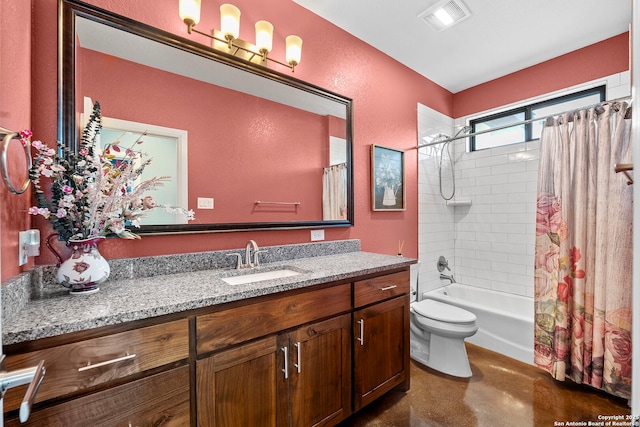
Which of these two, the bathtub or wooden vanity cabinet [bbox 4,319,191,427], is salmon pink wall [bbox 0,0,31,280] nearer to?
wooden vanity cabinet [bbox 4,319,191,427]

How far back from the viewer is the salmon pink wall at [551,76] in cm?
234

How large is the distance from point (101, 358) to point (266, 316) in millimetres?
571

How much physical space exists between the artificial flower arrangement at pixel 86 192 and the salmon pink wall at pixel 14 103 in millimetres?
55

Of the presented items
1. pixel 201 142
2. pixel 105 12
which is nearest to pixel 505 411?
pixel 201 142

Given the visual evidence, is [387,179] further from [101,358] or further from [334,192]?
[101,358]

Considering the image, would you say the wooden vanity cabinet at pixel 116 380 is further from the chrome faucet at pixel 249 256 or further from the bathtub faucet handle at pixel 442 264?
the bathtub faucet handle at pixel 442 264

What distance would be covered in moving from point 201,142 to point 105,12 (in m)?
0.69

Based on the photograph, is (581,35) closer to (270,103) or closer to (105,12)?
(270,103)

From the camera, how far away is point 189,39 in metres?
1.58

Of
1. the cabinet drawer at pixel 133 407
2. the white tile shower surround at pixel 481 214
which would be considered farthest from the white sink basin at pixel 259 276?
the white tile shower surround at pixel 481 214

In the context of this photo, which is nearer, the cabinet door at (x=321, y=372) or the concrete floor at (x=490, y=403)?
the cabinet door at (x=321, y=372)

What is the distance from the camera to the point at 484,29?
89.3 inches

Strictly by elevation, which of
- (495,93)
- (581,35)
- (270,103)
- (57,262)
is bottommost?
(57,262)

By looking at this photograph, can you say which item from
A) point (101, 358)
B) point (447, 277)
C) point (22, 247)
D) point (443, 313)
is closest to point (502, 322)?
point (443, 313)
